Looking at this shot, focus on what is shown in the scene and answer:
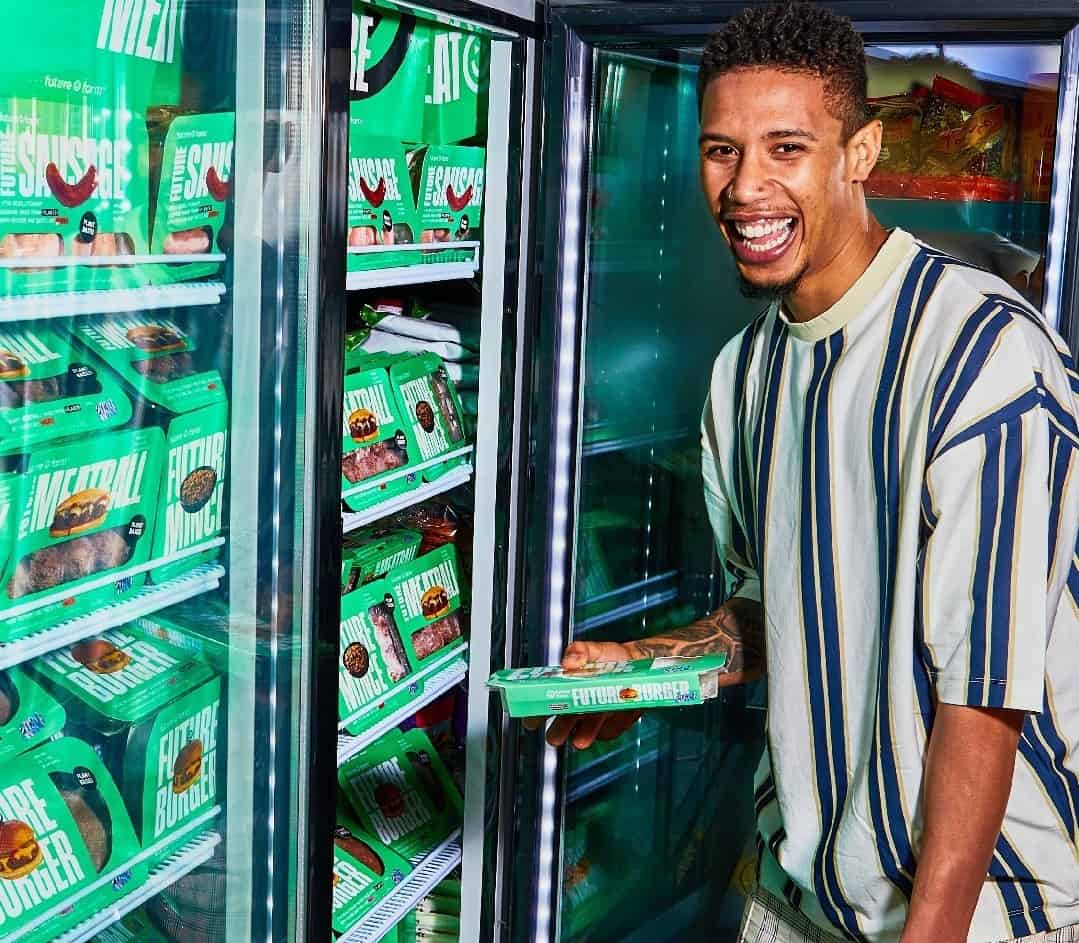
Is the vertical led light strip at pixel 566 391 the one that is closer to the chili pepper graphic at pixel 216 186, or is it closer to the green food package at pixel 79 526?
the chili pepper graphic at pixel 216 186

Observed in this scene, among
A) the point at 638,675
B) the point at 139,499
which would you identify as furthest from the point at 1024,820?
the point at 139,499

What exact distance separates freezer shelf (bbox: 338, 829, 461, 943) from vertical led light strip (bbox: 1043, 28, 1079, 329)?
144cm

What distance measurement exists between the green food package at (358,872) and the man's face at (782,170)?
4.50ft

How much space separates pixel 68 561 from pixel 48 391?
0.20 m

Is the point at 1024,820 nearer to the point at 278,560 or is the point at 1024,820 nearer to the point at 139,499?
the point at 278,560

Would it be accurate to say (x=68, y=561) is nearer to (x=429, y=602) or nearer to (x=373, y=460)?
(x=373, y=460)

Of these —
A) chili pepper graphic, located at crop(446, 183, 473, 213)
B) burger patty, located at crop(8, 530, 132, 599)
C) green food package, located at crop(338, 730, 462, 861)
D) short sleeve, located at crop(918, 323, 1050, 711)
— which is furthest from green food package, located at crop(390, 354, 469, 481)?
short sleeve, located at crop(918, 323, 1050, 711)

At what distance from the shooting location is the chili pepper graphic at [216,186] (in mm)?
1721

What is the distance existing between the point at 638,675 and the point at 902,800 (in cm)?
31

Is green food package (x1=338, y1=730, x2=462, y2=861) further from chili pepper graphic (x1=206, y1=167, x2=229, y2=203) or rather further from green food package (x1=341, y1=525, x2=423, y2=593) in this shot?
chili pepper graphic (x1=206, y1=167, x2=229, y2=203)

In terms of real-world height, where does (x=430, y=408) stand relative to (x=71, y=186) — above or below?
below

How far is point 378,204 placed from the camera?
7.22 feet

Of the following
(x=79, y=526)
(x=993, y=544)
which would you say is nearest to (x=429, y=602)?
(x=79, y=526)

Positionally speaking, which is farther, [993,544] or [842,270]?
[842,270]
